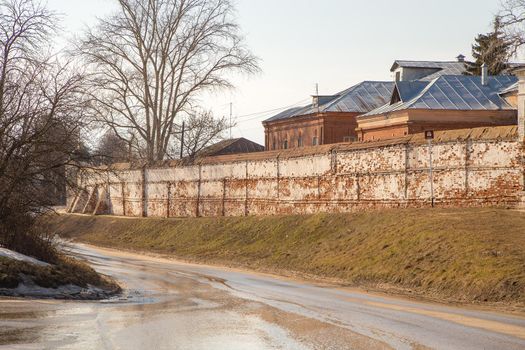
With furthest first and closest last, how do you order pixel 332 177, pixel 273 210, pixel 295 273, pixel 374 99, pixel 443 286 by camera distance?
pixel 374 99 → pixel 273 210 → pixel 332 177 → pixel 295 273 → pixel 443 286

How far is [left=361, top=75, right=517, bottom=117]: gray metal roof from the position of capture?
5162cm

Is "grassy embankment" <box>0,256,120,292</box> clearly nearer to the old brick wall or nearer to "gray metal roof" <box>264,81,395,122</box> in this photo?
the old brick wall

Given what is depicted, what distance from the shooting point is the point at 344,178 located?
124 ft

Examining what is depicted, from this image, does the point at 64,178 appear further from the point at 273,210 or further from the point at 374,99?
the point at 374,99

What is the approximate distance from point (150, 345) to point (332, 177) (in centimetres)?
2699

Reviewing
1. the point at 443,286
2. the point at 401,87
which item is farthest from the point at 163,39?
the point at 443,286

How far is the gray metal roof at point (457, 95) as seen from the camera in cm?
5162

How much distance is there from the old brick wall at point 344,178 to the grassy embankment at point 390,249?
107cm

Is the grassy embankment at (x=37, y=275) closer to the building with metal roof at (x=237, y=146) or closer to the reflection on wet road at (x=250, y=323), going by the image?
the reflection on wet road at (x=250, y=323)

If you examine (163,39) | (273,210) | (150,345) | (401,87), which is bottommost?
(150,345)

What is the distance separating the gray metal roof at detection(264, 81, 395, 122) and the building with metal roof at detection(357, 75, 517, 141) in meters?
9.98

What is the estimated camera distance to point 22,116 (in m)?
25.4

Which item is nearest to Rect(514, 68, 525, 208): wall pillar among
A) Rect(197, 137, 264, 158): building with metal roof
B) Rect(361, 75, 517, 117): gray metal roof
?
Rect(361, 75, 517, 117): gray metal roof

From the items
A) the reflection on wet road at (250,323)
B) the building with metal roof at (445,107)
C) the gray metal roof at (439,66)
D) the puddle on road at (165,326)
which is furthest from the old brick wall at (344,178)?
the gray metal roof at (439,66)
